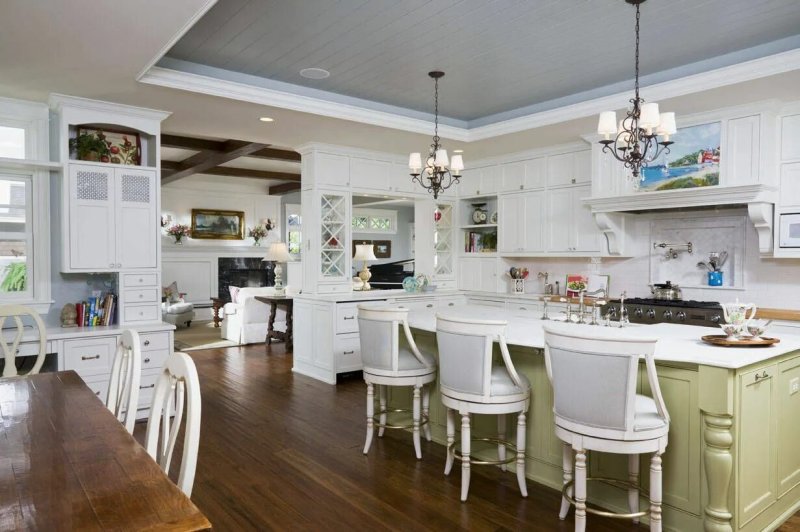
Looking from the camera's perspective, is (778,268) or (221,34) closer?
(221,34)

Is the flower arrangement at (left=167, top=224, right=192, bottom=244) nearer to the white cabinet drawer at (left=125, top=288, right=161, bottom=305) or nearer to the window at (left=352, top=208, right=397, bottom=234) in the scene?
the window at (left=352, top=208, right=397, bottom=234)

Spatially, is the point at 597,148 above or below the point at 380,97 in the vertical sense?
below

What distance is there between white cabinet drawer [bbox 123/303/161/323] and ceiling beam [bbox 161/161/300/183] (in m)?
4.96

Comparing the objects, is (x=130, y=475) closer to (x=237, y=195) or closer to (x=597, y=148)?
(x=597, y=148)

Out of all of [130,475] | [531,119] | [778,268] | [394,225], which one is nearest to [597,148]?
[531,119]

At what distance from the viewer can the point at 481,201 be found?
7410 millimetres

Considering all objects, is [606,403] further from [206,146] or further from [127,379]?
[206,146]

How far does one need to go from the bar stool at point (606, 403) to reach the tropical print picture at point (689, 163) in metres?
2.85

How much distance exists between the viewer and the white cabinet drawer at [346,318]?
585 cm

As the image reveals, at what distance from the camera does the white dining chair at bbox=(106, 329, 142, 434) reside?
2.15 m

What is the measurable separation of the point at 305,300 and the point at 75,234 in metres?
2.47

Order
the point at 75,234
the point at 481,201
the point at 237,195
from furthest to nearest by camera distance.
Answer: the point at 237,195
the point at 481,201
the point at 75,234

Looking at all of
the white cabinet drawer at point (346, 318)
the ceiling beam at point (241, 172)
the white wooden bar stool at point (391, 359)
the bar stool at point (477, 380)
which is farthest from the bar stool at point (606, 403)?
the ceiling beam at point (241, 172)

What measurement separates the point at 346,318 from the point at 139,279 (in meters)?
2.09
